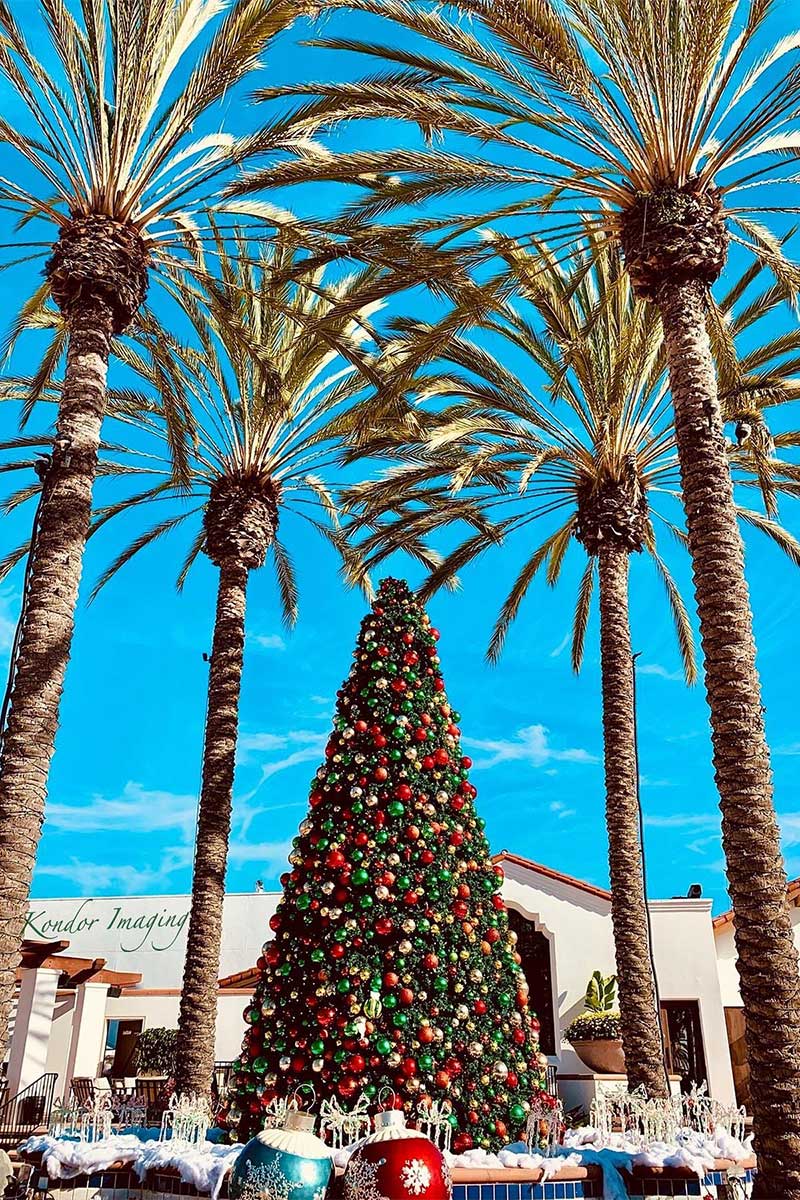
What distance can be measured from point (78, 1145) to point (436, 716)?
4259 millimetres

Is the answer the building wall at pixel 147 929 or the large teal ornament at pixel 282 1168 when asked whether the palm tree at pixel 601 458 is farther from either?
the building wall at pixel 147 929

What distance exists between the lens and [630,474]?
13.1 metres

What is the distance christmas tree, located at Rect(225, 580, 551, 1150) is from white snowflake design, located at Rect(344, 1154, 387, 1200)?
1736 millimetres

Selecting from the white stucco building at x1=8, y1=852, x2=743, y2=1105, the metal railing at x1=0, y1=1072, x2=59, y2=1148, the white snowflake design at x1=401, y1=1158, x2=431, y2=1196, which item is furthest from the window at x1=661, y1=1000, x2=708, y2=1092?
the white snowflake design at x1=401, y1=1158, x2=431, y2=1196

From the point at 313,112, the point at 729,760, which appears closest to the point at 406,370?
the point at 313,112

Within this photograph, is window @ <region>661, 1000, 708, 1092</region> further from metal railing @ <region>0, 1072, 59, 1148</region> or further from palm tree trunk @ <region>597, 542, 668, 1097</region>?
metal railing @ <region>0, 1072, 59, 1148</region>

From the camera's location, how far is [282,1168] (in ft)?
14.6

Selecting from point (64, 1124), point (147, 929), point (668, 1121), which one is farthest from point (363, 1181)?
point (147, 929)

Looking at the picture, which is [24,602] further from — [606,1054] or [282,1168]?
[606,1054]

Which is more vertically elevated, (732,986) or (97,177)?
(97,177)

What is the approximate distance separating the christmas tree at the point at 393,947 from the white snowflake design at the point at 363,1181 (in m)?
1.74

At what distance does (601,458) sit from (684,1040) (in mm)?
11979

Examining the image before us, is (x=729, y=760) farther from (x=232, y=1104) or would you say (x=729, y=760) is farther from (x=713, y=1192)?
(x=232, y=1104)

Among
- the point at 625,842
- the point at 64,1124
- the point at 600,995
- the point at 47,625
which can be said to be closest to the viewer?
the point at 64,1124
